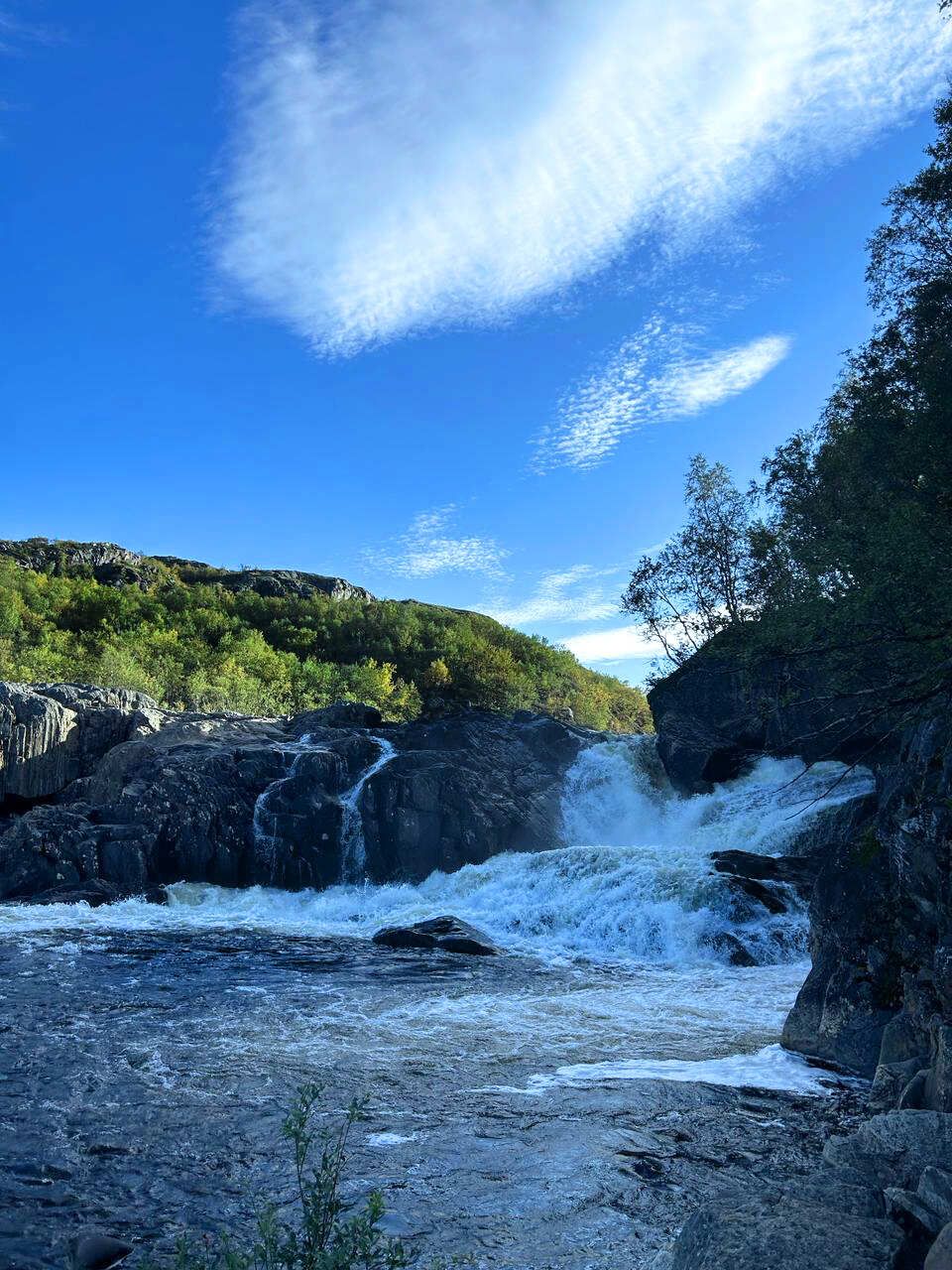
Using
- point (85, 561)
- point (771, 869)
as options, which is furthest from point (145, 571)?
point (771, 869)

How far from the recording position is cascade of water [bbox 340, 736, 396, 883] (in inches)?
1371

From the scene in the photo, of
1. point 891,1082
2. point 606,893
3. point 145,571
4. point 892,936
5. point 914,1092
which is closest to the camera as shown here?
point 914,1092

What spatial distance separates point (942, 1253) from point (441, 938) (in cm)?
1952

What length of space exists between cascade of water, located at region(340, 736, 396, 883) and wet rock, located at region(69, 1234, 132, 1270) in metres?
28.0

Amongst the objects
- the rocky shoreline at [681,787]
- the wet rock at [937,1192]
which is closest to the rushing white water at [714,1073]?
the rocky shoreline at [681,787]

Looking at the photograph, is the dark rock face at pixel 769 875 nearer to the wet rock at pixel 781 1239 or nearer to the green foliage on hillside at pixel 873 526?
the green foliage on hillside at pixel 873 526

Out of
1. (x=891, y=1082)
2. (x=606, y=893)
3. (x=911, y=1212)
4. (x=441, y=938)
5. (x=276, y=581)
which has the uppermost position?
(x=276, y=581)

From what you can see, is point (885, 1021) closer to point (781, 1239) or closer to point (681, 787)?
point (781, 1239)

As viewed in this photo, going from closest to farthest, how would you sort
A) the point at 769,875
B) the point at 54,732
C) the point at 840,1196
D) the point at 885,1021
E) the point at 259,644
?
1. the point at 840,1196
2. the point at 885,1021
3. the point at 769,875
4. the point at 54,732
5. the point at 259,644

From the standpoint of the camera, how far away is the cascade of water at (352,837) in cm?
3481

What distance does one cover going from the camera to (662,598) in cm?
4100

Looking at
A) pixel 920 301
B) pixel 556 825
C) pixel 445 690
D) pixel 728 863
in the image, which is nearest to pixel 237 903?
pixel 556 825

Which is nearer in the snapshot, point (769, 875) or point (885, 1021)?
A: point (885, 1021)

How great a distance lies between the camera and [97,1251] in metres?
6.88
